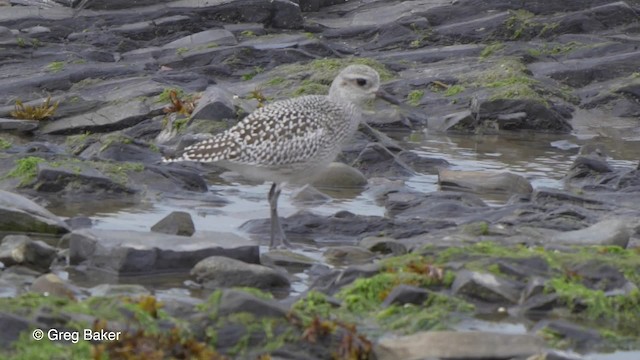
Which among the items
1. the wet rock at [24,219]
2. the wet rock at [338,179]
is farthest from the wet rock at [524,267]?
the wet rock at [338,179]

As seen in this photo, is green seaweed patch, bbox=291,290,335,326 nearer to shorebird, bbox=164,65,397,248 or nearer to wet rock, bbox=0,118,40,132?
shorebird, bbox=164,65,397,248

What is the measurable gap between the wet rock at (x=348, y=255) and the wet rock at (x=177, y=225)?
4.79ft

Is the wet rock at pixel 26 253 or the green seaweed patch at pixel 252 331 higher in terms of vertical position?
the green seaweed patch at pixel 252 331

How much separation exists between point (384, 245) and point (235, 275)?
199 centimetres

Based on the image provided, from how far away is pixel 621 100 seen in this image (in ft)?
74.4

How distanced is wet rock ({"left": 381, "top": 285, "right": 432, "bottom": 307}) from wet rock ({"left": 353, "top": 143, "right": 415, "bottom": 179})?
22.8ft

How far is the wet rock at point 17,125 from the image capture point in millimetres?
20078

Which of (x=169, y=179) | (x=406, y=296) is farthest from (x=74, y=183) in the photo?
(x=406, y=296)

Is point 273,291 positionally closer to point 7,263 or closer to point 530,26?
point 7,263

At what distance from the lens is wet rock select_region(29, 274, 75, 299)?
10.3 meters

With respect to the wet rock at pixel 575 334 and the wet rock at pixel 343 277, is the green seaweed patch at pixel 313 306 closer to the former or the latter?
the wet rock at pixel 343 277

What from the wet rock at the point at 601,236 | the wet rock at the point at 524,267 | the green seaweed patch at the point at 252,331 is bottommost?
the wet rock at the point at 601,236

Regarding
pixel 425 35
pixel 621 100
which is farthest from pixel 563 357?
pixel 425 35

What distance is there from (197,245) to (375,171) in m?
6.08
